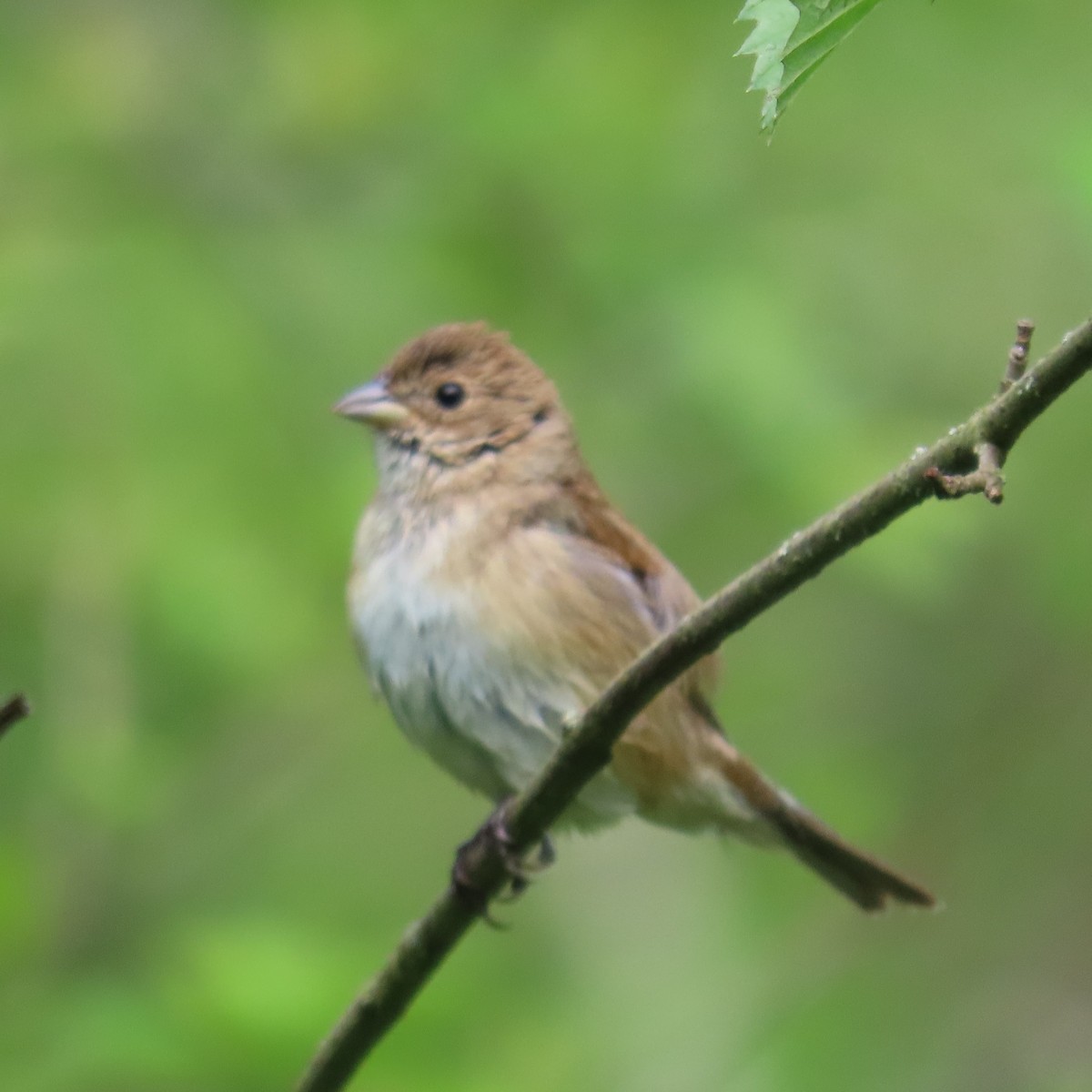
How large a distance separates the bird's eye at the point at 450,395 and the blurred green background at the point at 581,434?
532 mm

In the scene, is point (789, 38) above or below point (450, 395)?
below

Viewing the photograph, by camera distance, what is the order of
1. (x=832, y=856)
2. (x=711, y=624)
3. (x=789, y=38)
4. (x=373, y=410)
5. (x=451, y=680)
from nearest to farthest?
1. (x=789, y=38)
2. (x=711, y=624)
3. (x=451, y=680)
4. (x=373, y=410)
5. (x=832, y=856)

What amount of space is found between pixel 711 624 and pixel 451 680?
1994 mm

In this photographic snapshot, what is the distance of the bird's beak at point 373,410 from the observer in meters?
5.23

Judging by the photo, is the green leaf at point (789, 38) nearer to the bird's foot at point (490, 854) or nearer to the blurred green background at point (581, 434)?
→ the bird's foot at point (490, 854)

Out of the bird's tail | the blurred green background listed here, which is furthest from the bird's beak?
the bird's tail

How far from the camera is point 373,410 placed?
524 cm

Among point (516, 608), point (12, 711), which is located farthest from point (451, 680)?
point (12, 711)

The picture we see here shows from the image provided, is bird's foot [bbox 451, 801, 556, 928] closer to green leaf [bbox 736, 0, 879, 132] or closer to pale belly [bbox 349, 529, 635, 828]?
pale belly [bbox 349, 529, 635, 828]

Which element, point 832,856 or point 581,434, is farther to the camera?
point 581,434

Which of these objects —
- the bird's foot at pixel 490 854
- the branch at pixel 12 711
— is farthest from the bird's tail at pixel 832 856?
the branch at pixel 12 711

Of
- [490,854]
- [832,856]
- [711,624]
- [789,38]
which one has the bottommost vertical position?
[832,856]

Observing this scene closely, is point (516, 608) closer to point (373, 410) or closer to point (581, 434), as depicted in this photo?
point (373, 410)

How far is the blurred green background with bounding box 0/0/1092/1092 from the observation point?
5.06 metres
